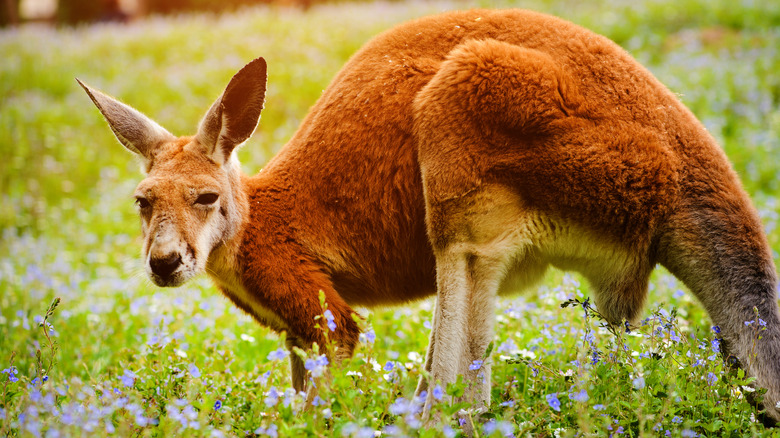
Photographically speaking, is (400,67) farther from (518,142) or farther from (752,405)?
(752,405)

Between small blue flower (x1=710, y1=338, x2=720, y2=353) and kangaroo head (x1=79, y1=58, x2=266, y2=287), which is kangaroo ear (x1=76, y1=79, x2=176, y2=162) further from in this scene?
small blue flower (x1=710, y1=338, x2=720, y2=353)

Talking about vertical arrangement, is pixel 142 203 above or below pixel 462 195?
below

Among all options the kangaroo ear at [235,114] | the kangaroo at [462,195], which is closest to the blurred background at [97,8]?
the kangaroo ear at [235,114]

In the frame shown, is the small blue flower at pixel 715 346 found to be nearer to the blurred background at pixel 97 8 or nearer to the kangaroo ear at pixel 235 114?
the kangaroo ear at pixel 235 114

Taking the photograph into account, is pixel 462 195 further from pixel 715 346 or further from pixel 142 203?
pixel 142 203

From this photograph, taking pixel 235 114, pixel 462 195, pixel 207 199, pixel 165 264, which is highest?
pixel 462 195

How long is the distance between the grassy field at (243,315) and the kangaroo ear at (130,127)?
689 mm

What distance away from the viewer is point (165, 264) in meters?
3.36

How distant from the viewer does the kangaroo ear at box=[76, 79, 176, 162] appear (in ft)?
12.2

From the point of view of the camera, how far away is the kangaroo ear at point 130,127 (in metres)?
3.71

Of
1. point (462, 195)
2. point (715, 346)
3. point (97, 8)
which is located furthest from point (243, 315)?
point (97, 8)

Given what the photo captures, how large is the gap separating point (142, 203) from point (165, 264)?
41 cm

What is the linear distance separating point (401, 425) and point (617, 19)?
1199cm

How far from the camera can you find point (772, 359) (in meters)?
3.06
